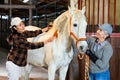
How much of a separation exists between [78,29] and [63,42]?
356 millimetres

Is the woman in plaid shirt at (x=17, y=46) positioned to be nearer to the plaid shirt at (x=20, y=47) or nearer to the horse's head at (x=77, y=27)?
the plaid shirt at (x=20, y=47)

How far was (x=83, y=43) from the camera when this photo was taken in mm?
3123

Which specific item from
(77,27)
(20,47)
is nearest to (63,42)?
(77,27)

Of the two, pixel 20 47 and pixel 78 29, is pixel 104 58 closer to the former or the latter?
pixel 78 29

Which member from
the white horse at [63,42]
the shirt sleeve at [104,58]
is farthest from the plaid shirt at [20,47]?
the shirt sleeve at [104,58]

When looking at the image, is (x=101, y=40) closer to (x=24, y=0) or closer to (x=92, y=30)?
(x=92, y=30)

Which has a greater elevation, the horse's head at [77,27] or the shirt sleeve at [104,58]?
the horse's head at [77,27]

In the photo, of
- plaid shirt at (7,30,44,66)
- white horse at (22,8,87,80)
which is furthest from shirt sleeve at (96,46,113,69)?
plaid shirt at (7,30,44,66)

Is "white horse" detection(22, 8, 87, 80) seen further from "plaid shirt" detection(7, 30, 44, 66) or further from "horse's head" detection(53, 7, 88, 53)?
"plaid shirt" detection(7, 30, 44, 66)

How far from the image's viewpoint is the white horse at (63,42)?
3221 millimetres

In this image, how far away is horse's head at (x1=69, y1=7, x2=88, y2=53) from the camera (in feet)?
10.3

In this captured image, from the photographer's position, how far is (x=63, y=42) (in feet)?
11.5

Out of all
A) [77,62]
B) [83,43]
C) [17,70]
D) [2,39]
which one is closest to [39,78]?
[77,62]

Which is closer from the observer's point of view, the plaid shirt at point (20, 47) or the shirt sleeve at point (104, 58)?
the shirt sleeve at point (104, 58)
